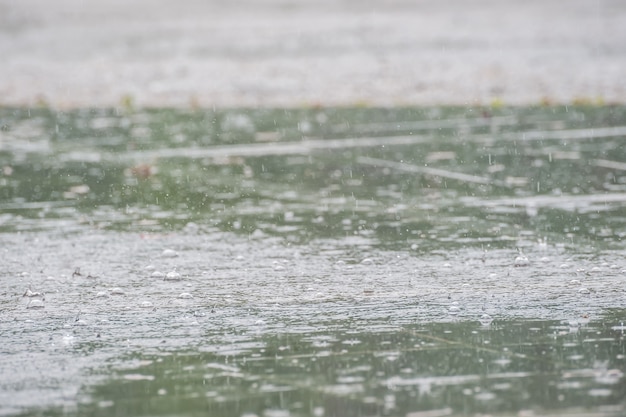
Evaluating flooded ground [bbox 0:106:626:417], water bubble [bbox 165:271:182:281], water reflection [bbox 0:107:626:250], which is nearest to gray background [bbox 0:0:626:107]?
water reflection [bbox 0:107:626:250]

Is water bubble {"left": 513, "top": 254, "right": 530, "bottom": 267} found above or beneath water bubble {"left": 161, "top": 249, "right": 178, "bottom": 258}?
beneath

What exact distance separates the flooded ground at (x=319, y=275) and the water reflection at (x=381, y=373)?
13 millimetres

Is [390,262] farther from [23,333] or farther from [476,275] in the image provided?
[23,333]

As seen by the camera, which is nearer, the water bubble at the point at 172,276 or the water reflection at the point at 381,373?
the water reflection at the point at 381,373

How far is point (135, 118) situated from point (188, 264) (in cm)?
818

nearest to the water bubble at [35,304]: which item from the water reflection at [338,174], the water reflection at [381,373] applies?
the water reflection at [381,373]

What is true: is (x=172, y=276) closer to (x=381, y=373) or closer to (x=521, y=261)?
(x=521, y=261)

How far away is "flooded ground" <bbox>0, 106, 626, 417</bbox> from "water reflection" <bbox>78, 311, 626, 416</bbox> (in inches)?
0.5

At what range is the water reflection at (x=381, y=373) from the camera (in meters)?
4.08

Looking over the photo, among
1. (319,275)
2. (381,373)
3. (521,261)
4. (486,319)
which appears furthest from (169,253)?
(381,373)

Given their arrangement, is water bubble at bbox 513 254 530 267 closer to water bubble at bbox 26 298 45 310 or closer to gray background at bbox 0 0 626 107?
water bubble at bbox 26 298 45 310

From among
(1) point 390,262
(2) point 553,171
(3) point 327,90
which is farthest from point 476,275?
(3) point 327,90

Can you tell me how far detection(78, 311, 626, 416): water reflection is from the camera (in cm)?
408

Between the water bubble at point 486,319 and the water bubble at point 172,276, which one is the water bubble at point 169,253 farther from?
the water bubble at point 486,319
